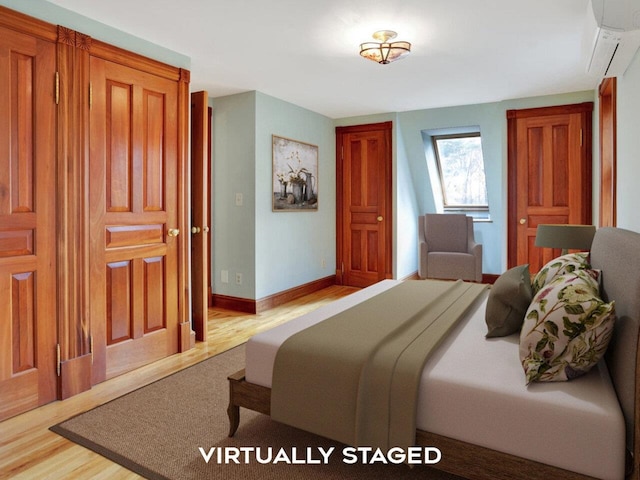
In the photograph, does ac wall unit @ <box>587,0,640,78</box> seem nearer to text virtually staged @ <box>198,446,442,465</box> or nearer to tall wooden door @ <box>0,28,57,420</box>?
text virtually staged @ <box>198,446,442,465</box>

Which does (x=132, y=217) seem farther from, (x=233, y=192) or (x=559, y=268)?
(x=559, y=268)

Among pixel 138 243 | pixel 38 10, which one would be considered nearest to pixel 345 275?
pixel 138 243

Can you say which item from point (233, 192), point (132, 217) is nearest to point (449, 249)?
point (233, 192)

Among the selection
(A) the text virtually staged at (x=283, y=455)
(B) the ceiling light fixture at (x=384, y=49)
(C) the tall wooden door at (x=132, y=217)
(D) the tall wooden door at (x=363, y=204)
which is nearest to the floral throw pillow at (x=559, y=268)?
(A) the text virtually staged at (x=283, y=455)

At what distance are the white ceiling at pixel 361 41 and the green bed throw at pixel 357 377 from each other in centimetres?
189

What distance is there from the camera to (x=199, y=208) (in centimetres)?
368

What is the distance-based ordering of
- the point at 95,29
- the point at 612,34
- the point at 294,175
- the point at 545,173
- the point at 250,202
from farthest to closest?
the point at 294,175 < the point at 545,173 < the point at 250,202 < the point at 95,29 < the point at 612,34

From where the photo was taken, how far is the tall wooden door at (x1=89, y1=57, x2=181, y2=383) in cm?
282

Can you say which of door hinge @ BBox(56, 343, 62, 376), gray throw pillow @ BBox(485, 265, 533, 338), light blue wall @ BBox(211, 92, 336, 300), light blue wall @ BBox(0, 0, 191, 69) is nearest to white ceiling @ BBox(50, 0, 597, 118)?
light blue wall @ BBox(0, 0, 191, 69)

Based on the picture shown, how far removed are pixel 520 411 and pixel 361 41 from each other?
2.68 meters

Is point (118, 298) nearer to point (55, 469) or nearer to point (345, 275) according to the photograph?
point (55, 469)

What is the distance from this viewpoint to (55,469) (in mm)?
1912

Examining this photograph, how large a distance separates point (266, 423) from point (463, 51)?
300cm

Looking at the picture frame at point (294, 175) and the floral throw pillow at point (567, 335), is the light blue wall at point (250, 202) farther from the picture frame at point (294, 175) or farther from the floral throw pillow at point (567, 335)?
the floral throw pillow at point (567, 335)
